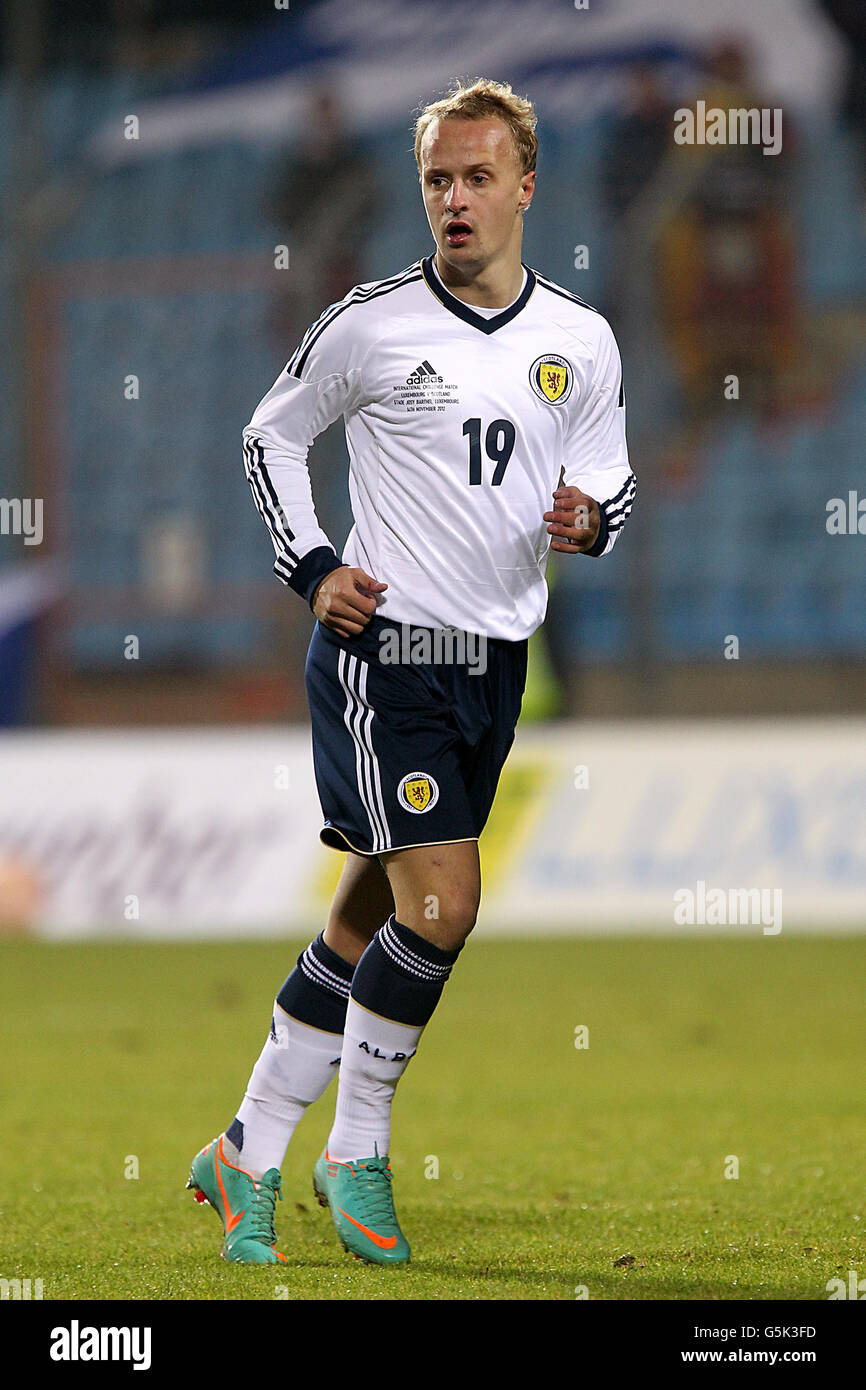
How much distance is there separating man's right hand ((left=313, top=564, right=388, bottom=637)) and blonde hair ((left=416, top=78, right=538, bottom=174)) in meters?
0.82

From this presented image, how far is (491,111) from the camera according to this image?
3.67m

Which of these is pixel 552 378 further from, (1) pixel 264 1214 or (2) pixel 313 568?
(1) pixel 264 1214

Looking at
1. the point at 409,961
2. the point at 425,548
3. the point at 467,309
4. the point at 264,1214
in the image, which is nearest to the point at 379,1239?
the point at 264,1214

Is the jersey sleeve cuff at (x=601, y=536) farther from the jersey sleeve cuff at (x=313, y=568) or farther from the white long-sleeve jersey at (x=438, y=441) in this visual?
the jersey sleeve cuff at (x=313, y=568)

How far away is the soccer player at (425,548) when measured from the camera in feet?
11.9

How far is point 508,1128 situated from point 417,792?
6.75 ft

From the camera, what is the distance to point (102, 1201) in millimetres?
4363

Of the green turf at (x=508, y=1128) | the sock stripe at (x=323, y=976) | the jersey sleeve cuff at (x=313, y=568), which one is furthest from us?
the sock stripe at (x=323, y=976)

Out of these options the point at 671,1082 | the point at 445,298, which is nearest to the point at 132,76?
the point at 671,1082

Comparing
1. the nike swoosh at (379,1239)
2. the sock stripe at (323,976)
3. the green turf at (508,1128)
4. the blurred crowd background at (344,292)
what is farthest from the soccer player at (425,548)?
the blurred crowd background at (344,292)

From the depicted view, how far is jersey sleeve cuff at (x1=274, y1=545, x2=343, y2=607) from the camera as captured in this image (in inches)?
145

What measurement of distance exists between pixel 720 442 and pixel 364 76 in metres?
4.41

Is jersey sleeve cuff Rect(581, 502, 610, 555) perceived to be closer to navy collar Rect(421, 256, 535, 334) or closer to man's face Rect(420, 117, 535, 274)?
navy collar Rect(421, 256, 535, 334)

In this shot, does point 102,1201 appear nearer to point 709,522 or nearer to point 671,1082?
point 671,1082
